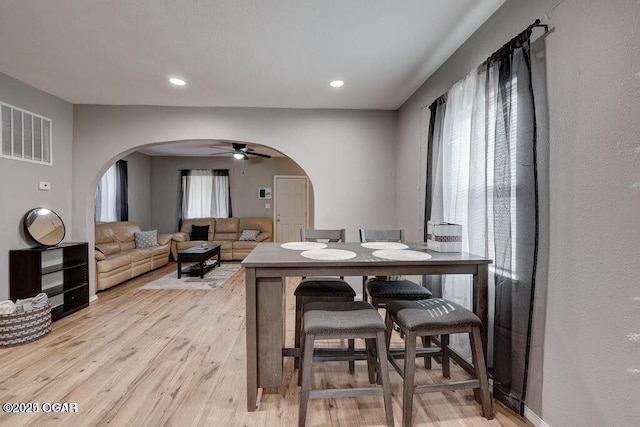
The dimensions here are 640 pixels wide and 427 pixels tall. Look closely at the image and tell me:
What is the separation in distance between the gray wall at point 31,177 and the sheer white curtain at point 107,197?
7.41 ft

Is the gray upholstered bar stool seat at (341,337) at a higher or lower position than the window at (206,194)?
lower

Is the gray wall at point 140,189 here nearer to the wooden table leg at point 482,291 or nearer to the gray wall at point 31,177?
the gray wall at point 31,177

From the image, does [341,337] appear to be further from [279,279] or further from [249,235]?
[249,235]

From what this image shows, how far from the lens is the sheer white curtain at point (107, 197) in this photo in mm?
5719

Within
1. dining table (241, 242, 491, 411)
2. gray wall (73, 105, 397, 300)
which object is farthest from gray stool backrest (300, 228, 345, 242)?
gray wall (73, 105, 397, 300)

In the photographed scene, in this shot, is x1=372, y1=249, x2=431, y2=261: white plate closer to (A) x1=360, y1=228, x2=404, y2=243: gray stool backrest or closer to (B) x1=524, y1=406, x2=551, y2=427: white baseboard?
(A) x1=360, y1=228, x2=404, y2=243: gray stool backrest

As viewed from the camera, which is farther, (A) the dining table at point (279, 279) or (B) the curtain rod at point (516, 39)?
(A) the dining table at point (279, 279)

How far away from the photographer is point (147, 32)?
7.18 ft

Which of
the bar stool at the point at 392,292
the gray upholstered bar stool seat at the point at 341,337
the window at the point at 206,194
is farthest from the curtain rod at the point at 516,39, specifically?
the window at the point at 206,194

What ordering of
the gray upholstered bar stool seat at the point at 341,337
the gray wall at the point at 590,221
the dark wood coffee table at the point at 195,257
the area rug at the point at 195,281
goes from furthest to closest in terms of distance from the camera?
the dark wood coffee table at the point at 195,257 < the area rug at the point at 195,281 < the gray upholstered bar stool seat at the point at 341,337 < the gray wall at the point at 590,221

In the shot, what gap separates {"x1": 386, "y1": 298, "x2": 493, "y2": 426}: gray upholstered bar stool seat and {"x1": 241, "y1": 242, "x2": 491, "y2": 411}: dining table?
5.6 inches

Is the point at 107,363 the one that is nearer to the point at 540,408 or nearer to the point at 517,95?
the point at 540,408

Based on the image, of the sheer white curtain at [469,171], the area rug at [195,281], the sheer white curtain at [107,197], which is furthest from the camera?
the sheer white curtain at [107,197]

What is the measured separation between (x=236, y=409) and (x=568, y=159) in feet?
7.11
